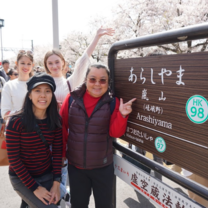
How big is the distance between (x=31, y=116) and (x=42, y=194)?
714 millimetres

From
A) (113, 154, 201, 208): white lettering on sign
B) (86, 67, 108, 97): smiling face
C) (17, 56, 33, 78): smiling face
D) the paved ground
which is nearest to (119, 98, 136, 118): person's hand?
(86, 67, 108, 97): smiling face

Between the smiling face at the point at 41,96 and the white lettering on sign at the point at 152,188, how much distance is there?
889 millimetres

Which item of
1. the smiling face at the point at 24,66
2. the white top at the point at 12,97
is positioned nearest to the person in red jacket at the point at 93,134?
the white top at the point at 12,97

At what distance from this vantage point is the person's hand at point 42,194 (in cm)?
180

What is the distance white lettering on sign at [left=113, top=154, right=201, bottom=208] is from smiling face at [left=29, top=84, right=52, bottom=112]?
0.89 m

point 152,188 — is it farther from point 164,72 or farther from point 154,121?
point 164,72

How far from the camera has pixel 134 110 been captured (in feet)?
5.65

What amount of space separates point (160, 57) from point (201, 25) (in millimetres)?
340

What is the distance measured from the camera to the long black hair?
177 cm

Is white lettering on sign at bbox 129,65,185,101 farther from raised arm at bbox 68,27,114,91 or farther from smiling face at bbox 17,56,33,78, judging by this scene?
smiling face at bbox 17,56,33,78

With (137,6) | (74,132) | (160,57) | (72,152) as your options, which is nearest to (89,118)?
(74,132)

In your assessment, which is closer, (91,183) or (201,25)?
(201,25)

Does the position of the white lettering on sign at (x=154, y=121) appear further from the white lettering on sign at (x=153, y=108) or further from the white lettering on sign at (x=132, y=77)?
the white lettering on sign at (x=132, y=77)

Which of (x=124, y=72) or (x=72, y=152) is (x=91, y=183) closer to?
(x=72, y=152)
